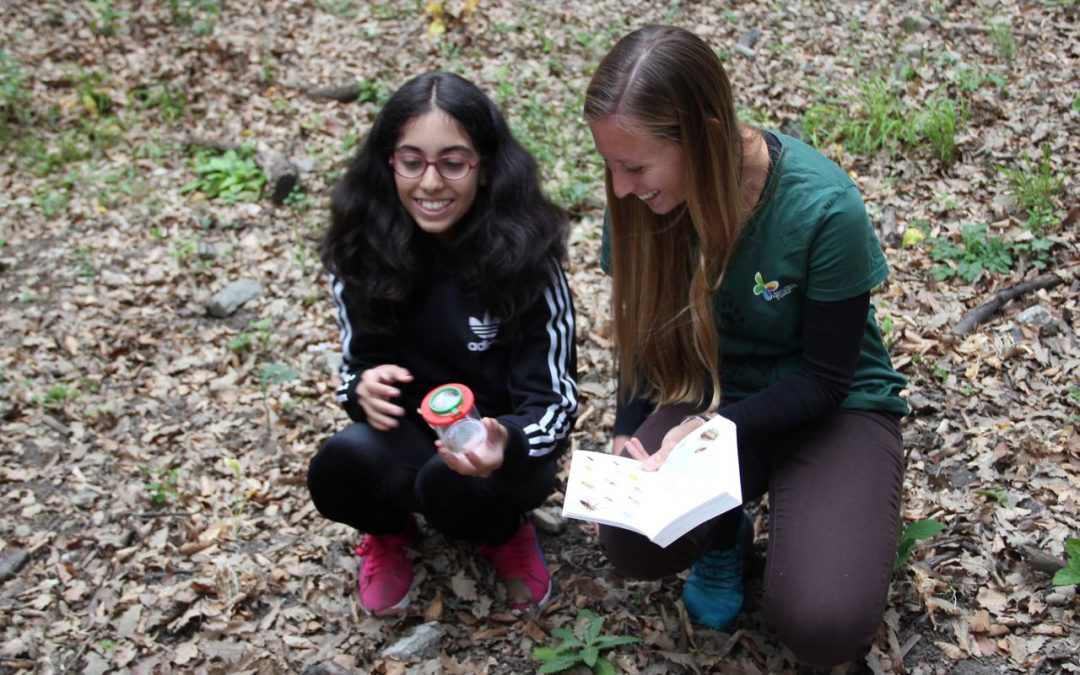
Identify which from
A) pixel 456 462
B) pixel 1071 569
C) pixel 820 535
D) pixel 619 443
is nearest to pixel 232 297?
pixel 456 462

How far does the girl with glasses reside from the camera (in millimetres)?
2588

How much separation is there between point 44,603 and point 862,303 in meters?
2.80

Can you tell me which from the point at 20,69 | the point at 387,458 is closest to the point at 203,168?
the point at 20,69

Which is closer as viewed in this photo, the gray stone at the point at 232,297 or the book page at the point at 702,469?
the book page at the point at 702,469

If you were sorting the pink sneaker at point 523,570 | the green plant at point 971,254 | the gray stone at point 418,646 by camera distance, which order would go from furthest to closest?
1. the green plant at point 971,254
2. the pink sneaker at point 523,570
3. the gray stone at point 418,646

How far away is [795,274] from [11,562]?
2838mm

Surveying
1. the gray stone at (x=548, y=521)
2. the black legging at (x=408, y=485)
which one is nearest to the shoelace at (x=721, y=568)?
the black legging at (x=408, y=485)

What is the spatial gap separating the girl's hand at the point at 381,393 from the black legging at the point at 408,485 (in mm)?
92

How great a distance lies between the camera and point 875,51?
17.7 ft

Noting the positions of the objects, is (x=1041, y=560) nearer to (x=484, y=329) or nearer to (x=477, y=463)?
(x=477, y=463)

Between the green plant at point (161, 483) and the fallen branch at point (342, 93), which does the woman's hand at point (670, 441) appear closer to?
the green plant at point (161, 483)

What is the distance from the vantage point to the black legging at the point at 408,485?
2672 mm

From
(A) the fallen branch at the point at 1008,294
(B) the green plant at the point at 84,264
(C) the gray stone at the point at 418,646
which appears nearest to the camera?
(C) the gray stone at the point at 418,646

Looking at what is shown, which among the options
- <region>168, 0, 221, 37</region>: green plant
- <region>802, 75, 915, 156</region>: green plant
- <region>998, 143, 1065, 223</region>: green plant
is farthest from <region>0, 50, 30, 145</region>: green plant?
<region>998, 143, 1065, 223</region>: green plant
